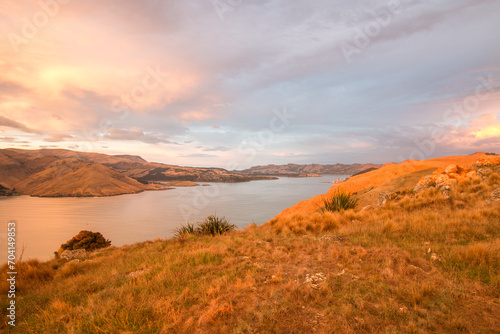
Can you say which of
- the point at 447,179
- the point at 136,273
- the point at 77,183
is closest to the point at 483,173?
the point at 447,179

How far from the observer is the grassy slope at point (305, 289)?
8.70ft

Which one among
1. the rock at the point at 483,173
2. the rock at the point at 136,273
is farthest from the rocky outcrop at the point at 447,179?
the rock at the point at 136,273

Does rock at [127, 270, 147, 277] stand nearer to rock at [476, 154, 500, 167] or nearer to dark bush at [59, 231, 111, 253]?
dark bush at [59, 231, 111, 253]

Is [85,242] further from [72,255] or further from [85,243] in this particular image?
[72,255]

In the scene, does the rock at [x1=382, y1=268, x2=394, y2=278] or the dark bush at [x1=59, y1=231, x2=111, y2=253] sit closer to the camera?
the rock at [x1=382, y1=268, x2=394, y2=278]

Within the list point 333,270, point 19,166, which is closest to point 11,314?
point 333,270

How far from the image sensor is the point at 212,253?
18.3 ft

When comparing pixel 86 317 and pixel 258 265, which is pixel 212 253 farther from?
pixel 86 317

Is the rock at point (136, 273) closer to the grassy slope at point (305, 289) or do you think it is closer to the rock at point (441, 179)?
the grassy slope at point (305, 289)

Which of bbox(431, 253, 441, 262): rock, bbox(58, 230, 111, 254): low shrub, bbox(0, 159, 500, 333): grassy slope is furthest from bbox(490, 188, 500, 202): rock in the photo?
bbox(58, 230, 111, 254): low shrub

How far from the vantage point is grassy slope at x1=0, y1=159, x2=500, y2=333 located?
8.70 ft

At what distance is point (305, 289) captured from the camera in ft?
11.0

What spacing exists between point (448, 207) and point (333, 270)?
6.52 meters

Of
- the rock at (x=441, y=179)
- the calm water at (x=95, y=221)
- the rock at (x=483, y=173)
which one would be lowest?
the calm water at (x=95, y=221)
